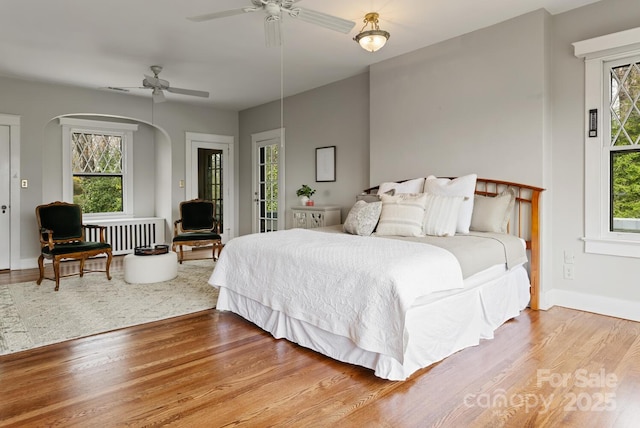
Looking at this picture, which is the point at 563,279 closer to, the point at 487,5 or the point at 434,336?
the point at 434,336

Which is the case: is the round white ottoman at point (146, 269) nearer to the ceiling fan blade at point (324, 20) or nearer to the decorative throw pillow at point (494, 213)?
the ceiling fan blade at point (324, 20)

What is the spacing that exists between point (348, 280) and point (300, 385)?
0.63 m

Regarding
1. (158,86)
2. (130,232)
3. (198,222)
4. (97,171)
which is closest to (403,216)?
(158,86)

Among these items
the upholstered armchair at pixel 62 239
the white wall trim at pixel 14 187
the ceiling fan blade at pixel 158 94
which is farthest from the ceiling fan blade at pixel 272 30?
the white wall trim at pixel 14 187

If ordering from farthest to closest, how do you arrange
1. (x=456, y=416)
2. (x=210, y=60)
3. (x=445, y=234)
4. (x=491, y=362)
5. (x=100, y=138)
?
(x=100, y=138) → (x=210, y=60) → (x=445, y=234) → (x=491, y=362) → (x=456, y=416)

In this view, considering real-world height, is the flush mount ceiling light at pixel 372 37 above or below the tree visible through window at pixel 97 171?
above

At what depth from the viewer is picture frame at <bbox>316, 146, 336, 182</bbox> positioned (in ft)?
18.0

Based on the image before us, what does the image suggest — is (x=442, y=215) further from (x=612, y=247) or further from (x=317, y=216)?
(x=317, y=216)

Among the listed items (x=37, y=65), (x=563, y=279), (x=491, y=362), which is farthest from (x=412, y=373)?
(x=37, y=65)

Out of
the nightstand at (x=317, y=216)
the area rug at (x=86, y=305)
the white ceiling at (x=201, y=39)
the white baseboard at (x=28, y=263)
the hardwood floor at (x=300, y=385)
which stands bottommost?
the hardwood floor at (x=300, y=385)

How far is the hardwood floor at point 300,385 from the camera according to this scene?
1806mm

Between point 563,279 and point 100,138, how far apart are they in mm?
6912

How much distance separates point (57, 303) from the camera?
3.63 meters

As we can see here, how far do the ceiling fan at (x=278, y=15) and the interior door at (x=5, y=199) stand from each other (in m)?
4.13
